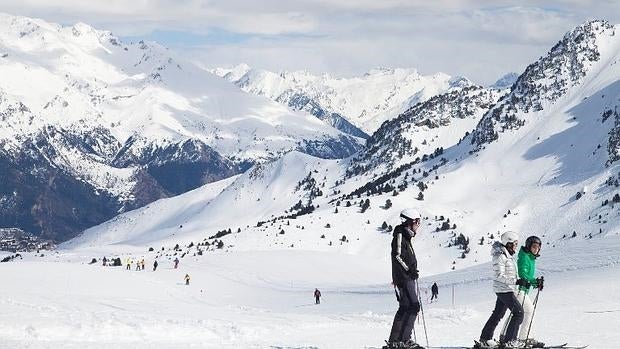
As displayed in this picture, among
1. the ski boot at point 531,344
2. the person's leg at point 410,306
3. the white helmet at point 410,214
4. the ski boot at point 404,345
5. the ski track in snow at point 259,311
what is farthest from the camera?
the ski track in snow at point 259,311

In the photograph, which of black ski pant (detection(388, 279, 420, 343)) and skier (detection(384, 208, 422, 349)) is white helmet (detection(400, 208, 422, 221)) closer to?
skier (detection(384, 208, 422, 349))

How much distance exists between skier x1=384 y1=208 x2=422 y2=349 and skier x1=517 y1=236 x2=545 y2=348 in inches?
99.6

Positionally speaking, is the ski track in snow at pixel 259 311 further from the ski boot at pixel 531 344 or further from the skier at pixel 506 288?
the skier at pixel 506 288

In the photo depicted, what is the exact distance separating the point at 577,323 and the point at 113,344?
49.3ft

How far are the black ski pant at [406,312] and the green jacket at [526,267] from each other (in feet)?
8.22

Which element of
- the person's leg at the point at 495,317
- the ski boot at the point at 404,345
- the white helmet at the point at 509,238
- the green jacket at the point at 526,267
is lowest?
the ski boot at the point at 404,345

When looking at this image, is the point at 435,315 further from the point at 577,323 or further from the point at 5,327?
the point at 5,327

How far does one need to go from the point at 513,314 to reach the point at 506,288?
2.12 ft

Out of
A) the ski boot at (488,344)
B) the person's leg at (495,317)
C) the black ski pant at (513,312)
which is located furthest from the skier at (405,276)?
the black ski pant at (513,312)

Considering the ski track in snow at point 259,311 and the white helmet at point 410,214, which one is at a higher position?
the white helmet at point 410,214

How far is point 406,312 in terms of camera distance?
1877 centimetres

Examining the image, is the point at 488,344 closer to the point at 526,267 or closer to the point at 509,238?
the point at 526,267

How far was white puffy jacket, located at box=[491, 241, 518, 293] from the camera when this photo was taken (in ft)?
62.3

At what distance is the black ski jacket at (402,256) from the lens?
18.4 metres
